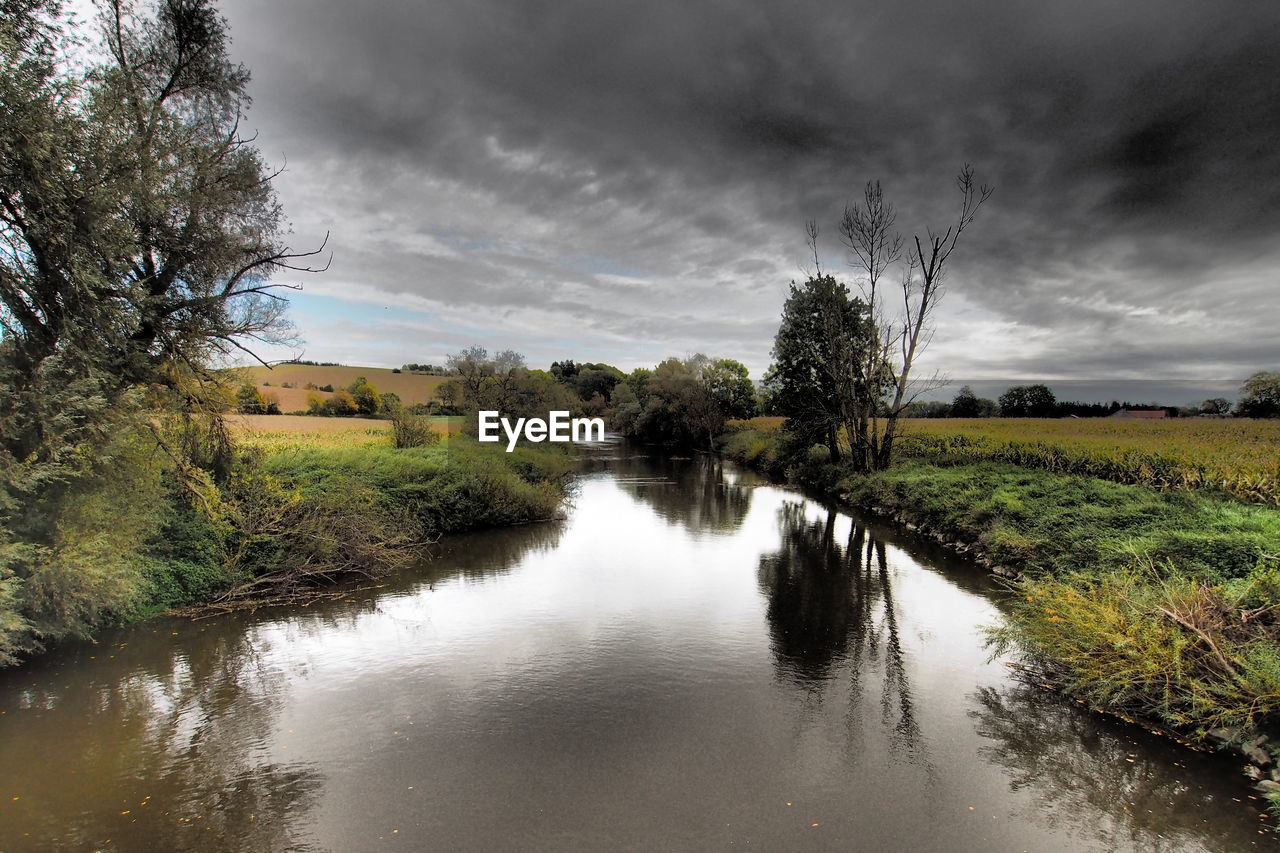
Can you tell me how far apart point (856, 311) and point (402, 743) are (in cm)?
2704

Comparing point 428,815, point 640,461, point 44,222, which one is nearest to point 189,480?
point 44,222

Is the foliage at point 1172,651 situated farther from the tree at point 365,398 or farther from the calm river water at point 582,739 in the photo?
the tree at point 365,398

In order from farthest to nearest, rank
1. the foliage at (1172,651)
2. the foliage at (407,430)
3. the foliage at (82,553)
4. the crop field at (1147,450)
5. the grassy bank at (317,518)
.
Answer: the foliage at (407,430), the crop field at (1147,450), the grassy bank at (317,518), the foliage at (82,553), the foliage at (1172,651)

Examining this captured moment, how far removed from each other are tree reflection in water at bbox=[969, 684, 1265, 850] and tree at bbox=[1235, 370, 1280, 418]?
22304mm

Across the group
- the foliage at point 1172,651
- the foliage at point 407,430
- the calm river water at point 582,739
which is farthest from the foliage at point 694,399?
the foliage at point 1172,651

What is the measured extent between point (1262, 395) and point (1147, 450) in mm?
12236

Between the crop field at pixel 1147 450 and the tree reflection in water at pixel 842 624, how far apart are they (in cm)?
597

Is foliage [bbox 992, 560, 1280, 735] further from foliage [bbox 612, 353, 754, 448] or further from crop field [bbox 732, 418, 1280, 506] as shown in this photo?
foliage [bbox 612, 353, 754, 448]

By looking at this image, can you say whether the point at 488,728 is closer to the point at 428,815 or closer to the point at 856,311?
the point at 428,815

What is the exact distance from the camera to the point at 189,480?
10000 mm

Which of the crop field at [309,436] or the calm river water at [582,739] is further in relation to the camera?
the crop field at [309,436]

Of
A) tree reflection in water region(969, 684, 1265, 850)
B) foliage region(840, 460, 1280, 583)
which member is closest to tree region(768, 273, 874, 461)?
foliage region(840, 460, 1280, 583)

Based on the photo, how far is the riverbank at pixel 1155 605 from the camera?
218 inches

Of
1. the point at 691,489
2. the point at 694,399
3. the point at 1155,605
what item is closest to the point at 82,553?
the point at 1155,605
